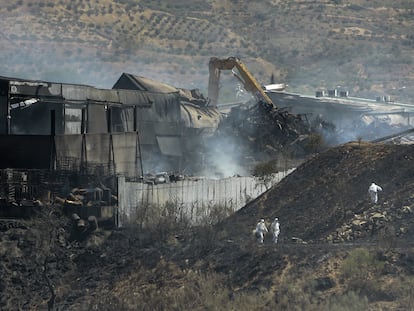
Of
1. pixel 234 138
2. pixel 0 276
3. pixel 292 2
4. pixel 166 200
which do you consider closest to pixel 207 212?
A: pixel 166 200

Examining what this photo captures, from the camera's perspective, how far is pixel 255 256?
30.6 metres

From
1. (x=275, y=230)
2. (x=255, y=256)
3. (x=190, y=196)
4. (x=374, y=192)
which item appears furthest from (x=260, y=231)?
(x=190, y=196)

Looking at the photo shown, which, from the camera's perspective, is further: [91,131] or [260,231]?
[91,131]

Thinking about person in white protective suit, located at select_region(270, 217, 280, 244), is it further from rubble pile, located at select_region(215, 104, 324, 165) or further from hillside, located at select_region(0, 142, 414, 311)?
rubble pile, located at select_region(215, 104, 324, 165)

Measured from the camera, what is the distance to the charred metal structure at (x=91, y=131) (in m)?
37.2

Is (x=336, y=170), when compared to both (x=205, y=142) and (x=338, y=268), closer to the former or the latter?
(x=338, y=268)

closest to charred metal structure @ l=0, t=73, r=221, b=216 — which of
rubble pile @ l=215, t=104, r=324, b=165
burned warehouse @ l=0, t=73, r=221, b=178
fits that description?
burned warehouse @ l=0, t=73, r=221, b=178

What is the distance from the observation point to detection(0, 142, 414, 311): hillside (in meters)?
27.7

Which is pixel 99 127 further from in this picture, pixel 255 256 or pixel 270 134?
pixel 255 256

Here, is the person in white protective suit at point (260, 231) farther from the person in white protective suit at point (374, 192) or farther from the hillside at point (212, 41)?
the hillside at point (212, 41)

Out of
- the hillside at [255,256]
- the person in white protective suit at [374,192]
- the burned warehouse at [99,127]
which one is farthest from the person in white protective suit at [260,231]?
the burned warehouse at [99,127]

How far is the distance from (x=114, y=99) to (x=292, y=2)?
8627 centimetres

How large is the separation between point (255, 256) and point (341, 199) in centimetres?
684

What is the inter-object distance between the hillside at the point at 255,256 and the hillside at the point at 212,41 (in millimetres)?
58752
